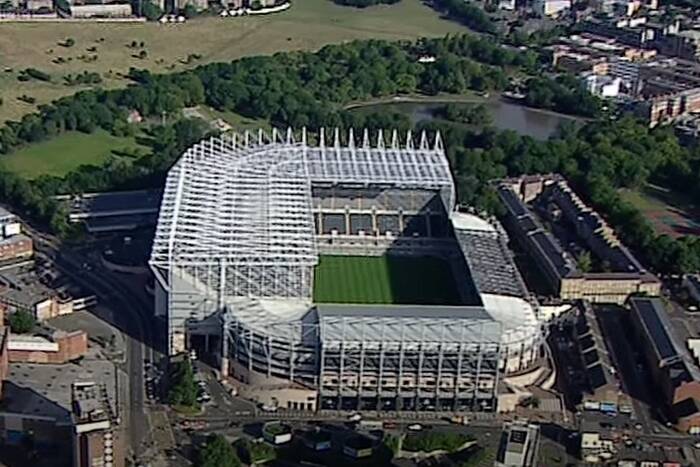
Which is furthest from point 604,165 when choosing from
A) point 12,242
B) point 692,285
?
point 12,242

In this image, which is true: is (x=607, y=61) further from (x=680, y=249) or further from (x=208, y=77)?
(x=680, y=249)

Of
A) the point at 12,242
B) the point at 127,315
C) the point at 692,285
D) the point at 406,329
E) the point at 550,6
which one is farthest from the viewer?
the point at 550,6

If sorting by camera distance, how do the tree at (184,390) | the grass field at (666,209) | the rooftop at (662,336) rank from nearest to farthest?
1. the tree at (184,390)
2. the rooftop at (662,336)
3. the grass field at (666,209)

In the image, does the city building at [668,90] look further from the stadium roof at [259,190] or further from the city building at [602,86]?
the stadium roof at [259,190]

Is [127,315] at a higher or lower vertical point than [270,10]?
lower

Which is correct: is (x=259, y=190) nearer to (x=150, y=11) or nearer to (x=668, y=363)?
(x=668, y=363)

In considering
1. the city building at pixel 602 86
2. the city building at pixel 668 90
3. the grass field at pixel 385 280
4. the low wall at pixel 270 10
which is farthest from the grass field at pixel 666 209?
the low wall at pixel 270 10

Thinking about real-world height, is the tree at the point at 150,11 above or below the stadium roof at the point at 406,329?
above
